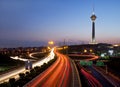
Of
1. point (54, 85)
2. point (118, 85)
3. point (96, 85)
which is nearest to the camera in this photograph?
point (54, 85)

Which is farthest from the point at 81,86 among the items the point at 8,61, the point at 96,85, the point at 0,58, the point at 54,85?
the point at 0,58

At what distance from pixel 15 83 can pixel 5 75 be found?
71.1ft

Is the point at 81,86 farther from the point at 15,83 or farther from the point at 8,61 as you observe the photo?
the point at 8,61

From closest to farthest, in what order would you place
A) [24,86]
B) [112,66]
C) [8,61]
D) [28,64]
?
[24,86] < [28,64] < [112,66] < [8,61]

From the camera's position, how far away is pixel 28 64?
7794 cm

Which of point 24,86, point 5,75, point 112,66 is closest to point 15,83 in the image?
point 24,86

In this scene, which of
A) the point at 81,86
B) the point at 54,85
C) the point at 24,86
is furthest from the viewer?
the point at 54,85

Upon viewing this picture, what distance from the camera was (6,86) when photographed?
38.1m

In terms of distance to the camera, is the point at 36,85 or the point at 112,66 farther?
the point at 112,66

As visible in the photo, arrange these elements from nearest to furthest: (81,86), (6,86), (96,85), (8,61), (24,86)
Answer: (6,86) < (24,86) < (81,86) < (96,85) < (8,61)

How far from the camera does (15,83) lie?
43188mm

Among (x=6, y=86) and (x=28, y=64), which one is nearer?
(x=6, y=86)

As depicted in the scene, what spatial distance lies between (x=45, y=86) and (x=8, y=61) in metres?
91.9

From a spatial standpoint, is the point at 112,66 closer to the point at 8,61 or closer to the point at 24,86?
the point at 8,61
